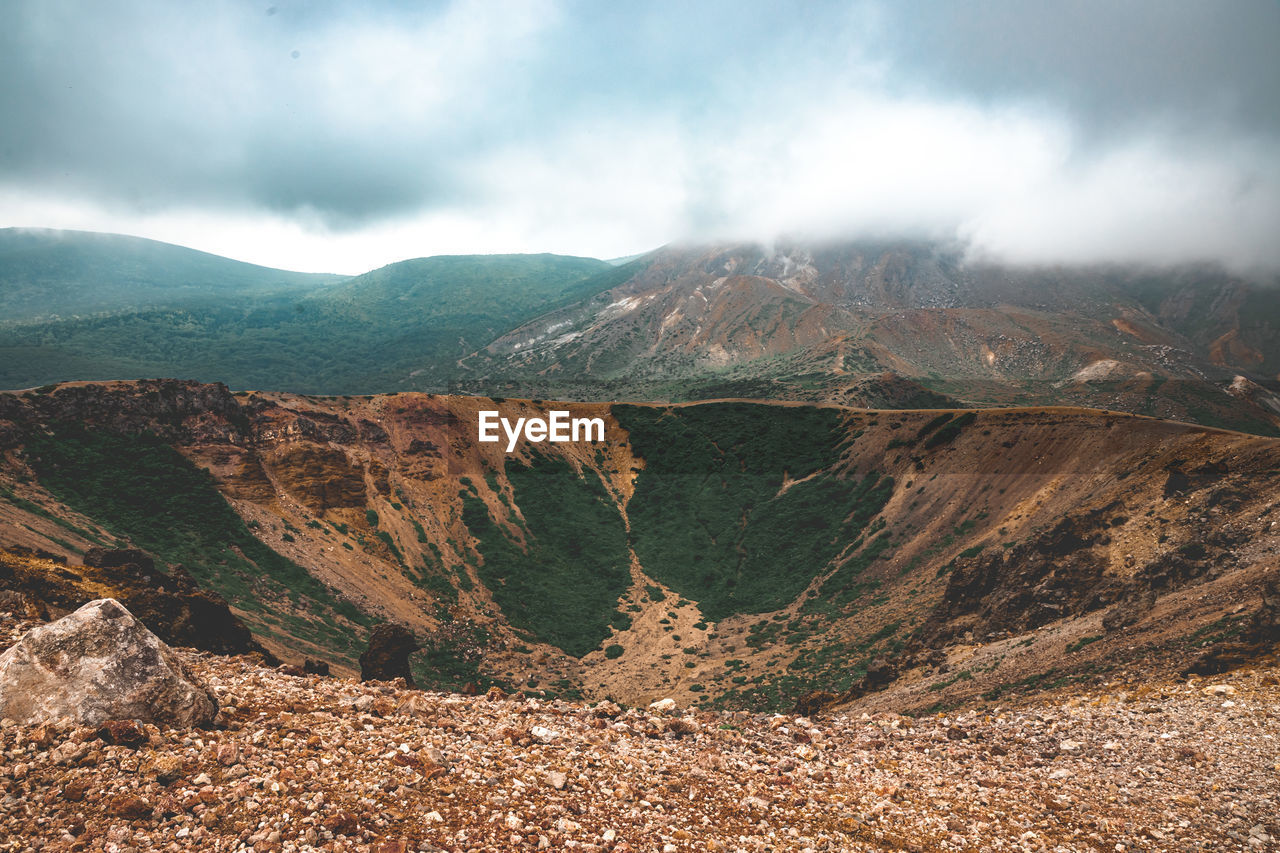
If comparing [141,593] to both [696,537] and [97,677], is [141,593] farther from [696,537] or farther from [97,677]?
[696,537]

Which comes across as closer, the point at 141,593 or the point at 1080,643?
the point at 141,593

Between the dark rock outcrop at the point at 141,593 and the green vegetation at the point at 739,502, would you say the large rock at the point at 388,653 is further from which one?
the green vegetation at the point at 739,502

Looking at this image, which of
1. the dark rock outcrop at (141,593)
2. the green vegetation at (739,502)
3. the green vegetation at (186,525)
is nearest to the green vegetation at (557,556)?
the green vegetation at (739,502)

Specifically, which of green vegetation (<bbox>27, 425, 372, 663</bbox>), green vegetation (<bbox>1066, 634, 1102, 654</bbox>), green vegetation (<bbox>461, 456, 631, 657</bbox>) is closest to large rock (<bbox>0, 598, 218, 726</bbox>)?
green vegetation (<bbox>1066, 634, 1102, 654</bbox>)

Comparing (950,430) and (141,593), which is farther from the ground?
(950,430)

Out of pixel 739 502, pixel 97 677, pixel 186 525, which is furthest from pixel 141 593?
pixel 739 502

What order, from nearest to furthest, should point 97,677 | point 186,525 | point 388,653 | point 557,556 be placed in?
point 97,677 → point 388,653 → point 186,525 → point 557,556

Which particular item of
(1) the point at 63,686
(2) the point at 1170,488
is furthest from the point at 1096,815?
(2) the point at 1170,488

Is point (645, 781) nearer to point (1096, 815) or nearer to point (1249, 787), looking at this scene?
point (1096, 815)
